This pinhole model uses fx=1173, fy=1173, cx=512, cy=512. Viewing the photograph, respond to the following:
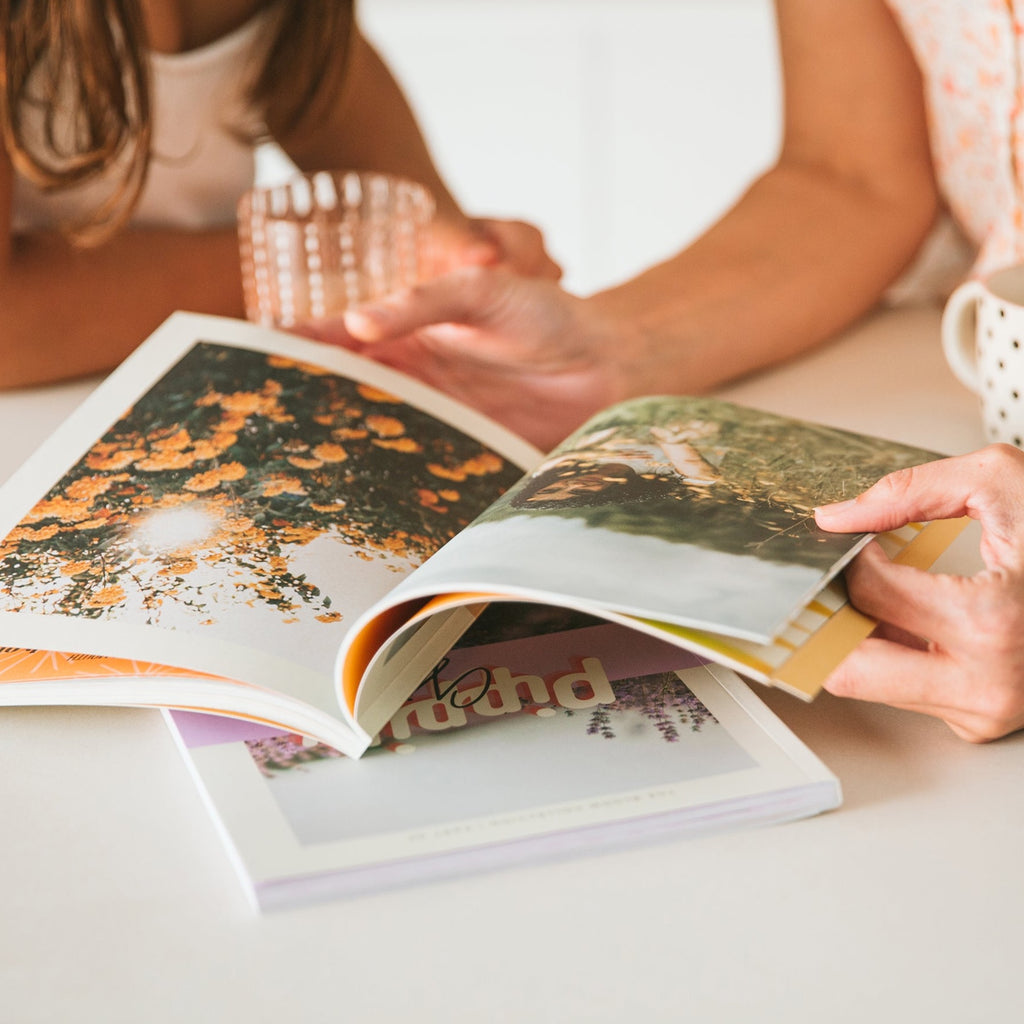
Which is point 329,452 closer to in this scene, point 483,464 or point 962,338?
point 483,464

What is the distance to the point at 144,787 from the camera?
1.47 ft

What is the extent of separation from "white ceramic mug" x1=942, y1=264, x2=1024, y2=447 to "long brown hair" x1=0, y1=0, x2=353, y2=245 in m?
0.61

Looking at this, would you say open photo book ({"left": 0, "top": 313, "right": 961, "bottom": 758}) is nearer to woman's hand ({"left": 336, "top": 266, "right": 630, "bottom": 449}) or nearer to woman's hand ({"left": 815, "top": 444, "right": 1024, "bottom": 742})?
woman's hand ({"left": 815, "top": 444, "right": 1024, "bottom": 742})

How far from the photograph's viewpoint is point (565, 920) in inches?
14.8

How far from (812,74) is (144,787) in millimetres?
845

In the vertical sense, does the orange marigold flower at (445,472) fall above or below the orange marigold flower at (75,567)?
below

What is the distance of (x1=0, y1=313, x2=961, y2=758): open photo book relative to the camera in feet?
1.38

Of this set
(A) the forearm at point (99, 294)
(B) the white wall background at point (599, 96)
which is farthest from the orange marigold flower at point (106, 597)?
(B) the white wall background at point (599, 96)

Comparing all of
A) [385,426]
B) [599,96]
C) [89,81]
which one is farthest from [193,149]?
[599,96]

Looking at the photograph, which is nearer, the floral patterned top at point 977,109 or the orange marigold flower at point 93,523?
the orange marigold flower at point 93,523

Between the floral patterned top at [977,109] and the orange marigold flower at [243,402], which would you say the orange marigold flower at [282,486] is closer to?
the orange marigold flower at [243,402]

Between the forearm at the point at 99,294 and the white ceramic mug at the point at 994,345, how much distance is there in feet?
1.94

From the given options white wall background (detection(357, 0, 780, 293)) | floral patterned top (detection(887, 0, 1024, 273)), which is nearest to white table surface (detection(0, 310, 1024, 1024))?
floral patterned top (detection(887, 0, 1024, 273))

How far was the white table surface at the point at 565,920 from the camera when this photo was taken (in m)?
0.35
